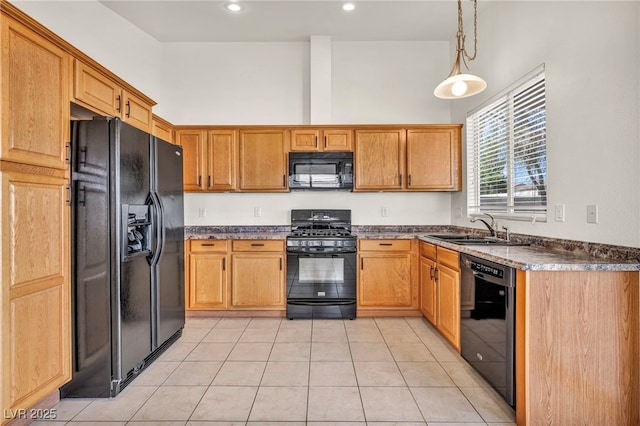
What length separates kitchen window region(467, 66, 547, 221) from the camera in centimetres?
245

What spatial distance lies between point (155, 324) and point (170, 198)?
99 cm

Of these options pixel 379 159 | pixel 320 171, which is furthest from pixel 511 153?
pixel 320 171

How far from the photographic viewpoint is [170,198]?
8.81ft

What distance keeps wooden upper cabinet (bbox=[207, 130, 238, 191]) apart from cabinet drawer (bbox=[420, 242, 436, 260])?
2.17 m

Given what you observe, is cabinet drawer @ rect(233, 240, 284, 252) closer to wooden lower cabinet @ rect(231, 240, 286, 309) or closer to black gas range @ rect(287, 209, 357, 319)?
wooden lower cabinet @ rect(231, 240, 286, 309)

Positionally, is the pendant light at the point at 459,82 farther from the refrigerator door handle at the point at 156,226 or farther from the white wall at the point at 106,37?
the white wall at the point at 106,37

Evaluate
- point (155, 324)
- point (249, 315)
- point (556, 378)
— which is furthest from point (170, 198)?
point (556, 378)

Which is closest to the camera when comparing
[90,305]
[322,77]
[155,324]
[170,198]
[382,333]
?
[90,305]

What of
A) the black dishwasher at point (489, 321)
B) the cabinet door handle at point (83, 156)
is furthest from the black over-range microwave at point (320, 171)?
the cabinet door handle at point (83, 156)

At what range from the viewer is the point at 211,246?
11.4 ft

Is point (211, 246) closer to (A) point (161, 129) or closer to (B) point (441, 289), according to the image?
(A) point (161, 129)

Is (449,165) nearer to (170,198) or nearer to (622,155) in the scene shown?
(622,155)

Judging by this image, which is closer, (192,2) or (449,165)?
(192,2)

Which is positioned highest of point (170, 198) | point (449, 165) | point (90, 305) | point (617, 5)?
point (617, 5)
